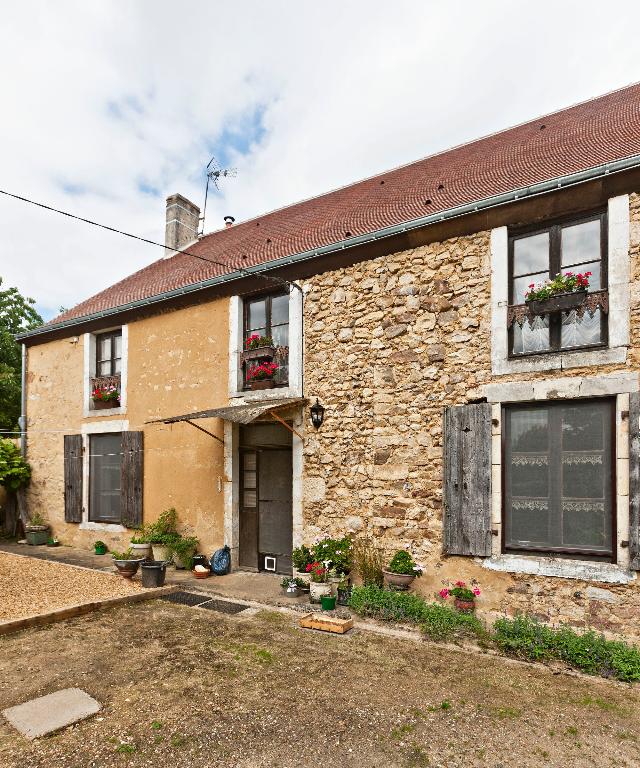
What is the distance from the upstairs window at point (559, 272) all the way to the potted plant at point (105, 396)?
7.44 meters

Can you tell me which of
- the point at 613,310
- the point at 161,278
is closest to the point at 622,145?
the point at 613,310

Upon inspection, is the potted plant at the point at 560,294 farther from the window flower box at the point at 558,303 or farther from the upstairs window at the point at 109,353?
the upstairs window at the point at 109,353

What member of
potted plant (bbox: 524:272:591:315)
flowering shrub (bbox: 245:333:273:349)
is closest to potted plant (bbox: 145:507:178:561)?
flowering shrub (bbox: 245:333:273:349)

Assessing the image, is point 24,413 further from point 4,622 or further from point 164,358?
point 4,622

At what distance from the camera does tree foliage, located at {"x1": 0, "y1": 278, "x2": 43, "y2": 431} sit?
16.7 metres

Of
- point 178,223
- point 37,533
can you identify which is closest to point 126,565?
point 37,533

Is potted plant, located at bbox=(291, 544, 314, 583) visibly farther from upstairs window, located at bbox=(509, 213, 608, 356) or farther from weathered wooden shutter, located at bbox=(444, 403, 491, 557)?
upstairs window, located at bbox=(509, 213, 608, 356)

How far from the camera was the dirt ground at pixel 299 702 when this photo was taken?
3172 mm

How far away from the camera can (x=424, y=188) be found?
845cm

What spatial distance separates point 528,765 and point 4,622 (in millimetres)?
5052

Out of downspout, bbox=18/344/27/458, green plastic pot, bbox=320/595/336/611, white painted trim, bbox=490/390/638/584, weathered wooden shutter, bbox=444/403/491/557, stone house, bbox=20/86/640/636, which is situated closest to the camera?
white painted trim, bbox=490/390/638/584

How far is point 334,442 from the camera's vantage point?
683 centimetres

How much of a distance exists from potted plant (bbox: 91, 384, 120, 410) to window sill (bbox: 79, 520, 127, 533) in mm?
2277

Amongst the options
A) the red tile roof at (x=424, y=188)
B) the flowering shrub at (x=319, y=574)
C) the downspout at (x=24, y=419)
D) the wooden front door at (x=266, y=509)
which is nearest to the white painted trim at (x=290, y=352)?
the wooden front door at (x=266, y=509)
